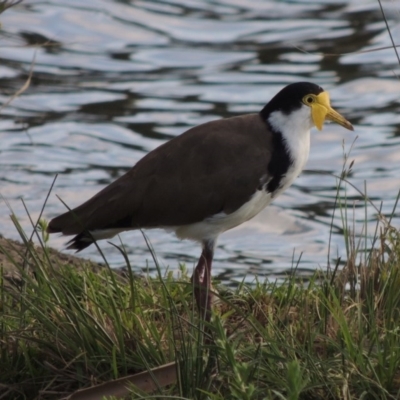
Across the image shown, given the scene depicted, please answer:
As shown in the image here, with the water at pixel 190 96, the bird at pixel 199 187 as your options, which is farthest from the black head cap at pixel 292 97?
the water at pixel 190 96

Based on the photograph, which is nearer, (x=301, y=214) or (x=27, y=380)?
(x=27, y=380)

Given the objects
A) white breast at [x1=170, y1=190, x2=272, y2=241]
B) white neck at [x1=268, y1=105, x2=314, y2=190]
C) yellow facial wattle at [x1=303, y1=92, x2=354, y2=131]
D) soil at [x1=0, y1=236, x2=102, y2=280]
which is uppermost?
yellow facial wattle at [x1=303, y1=92, x2=354, y2=131]

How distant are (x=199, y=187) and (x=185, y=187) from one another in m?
0.07

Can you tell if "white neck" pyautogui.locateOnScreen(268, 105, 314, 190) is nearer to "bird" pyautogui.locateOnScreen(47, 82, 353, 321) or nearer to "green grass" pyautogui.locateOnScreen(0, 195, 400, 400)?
"bird" pyautogui.locateOnScreen(47, 82, 353, 321)

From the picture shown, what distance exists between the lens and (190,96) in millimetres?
11836

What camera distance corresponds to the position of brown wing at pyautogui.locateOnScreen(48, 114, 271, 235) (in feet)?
18.8

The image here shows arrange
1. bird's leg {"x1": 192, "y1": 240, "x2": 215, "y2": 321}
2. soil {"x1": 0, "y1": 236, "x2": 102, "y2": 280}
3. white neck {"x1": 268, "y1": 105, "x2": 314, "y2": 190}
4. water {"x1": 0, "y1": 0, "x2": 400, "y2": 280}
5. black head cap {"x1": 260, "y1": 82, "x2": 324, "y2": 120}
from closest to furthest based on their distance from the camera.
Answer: bird's leg {"x1": 192, "y1": 240, "x2": 215, "y2": 321}
soil {"x1": 0, "y1": 236, "x2": 102, "y2": 280}
white neck {"x1": 268, "y1": 105, "x2": 314, "y2": 190}
black head cap {"x1": 260, "y1": 82, "x2": 324, "y2": 120}
water {"x1": 0, "y1": 0, "x2": 400, "y2": 280}

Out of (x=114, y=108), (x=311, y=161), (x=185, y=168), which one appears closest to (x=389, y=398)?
(x=185, y=168)

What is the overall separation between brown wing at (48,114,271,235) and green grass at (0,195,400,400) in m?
0.45

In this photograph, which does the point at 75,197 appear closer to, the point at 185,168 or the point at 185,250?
the point at 185,250

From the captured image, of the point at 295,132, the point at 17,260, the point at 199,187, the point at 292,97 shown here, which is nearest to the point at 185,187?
the point at 199,187

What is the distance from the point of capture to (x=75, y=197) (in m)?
9.69

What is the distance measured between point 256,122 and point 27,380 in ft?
6.31

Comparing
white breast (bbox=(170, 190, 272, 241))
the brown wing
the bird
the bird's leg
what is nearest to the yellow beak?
the bird
